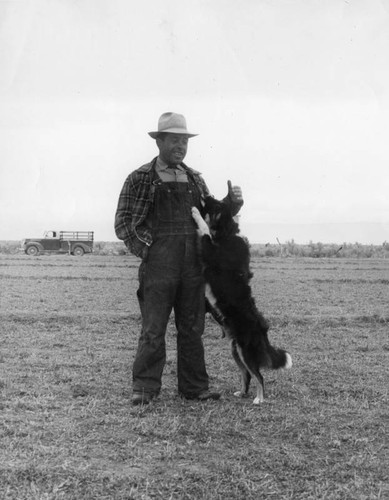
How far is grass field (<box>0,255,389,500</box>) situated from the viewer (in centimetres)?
390

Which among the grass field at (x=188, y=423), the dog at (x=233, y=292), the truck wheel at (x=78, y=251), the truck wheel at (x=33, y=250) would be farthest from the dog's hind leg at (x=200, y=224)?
the truck wheel at (x=33, y=250)

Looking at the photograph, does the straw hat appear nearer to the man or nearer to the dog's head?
the man

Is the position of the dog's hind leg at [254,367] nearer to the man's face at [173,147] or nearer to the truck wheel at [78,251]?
the man's face at [173,147]

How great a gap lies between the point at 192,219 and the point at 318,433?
228cm

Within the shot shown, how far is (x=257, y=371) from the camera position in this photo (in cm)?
604

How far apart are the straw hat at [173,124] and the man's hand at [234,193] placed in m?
0.64

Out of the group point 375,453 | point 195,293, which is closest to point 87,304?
point 195,293

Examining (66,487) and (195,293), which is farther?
(195,293)

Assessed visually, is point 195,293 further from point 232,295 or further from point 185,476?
point 185,476

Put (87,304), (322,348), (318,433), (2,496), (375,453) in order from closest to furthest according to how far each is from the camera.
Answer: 1. (2,496)
2. (375,453)
3. (318,433)
4. (322,348)
5. (87,304)

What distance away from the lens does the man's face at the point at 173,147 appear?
6074 millimetres

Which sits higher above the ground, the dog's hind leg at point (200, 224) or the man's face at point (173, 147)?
the man's face at point (173, 147)

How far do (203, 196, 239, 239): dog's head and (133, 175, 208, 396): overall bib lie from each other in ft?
0.57

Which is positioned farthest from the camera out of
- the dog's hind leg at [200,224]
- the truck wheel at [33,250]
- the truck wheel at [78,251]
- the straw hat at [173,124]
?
the truck wheel at [33,250]
